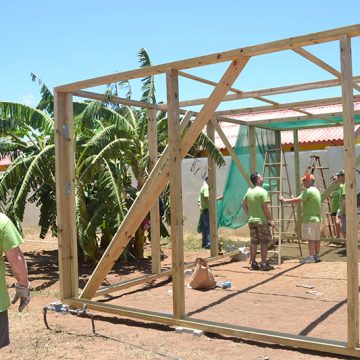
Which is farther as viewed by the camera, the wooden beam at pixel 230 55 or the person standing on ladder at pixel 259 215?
the person standing on ladder at pixel 259 215

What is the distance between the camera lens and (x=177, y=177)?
5.96 metres

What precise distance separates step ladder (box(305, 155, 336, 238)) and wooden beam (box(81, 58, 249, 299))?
→ 7282 mm

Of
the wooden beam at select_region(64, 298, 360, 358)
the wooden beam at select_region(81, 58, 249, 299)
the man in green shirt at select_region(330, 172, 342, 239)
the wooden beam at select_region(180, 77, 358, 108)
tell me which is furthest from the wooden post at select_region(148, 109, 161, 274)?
the man in green shirt at select_region(330, 172, 342, 239)

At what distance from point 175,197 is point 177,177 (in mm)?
248

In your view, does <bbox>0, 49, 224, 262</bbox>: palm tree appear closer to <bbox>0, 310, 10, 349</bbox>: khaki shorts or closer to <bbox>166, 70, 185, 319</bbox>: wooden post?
<bbox>166, 70, 185, 319</bbox>: wooden post

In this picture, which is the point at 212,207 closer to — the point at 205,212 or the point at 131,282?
the point at 205,212

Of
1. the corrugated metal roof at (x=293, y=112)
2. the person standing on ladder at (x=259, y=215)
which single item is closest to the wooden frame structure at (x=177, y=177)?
the person standing on ladder at (x=259, y=215)

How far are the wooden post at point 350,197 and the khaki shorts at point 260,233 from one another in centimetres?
449

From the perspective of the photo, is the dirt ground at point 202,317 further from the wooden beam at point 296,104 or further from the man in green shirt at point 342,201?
the wooden beam at point 296,104

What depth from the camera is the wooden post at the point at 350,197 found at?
15.1ft

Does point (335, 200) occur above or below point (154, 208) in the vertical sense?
below

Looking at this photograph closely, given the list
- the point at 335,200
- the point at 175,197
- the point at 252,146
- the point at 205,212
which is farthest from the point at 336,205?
the point at 175,197

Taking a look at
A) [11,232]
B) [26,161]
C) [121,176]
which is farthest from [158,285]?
[11,232]

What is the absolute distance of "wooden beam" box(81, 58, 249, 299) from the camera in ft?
19.0
